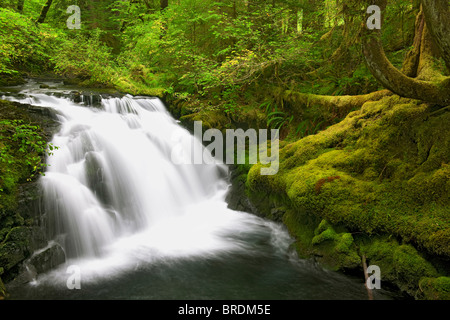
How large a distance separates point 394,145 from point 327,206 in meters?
1.61

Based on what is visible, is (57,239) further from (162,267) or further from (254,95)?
(254,95)

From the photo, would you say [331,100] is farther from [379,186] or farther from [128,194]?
[128,194]

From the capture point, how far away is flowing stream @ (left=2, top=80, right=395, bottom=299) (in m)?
4.11

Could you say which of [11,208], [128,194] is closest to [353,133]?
[128,194]

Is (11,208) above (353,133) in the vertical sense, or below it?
below

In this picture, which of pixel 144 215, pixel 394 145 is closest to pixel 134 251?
pixel 144 215

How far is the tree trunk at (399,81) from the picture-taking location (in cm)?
410

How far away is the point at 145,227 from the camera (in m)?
6.32

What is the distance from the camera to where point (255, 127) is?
9195mm

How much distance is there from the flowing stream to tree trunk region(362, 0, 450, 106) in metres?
2.88

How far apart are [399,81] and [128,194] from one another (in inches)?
229

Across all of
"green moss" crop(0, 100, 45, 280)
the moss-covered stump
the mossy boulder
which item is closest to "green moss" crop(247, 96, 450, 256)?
the moss-covered stump

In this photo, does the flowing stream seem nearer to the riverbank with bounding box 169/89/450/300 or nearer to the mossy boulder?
the mossy boulder
